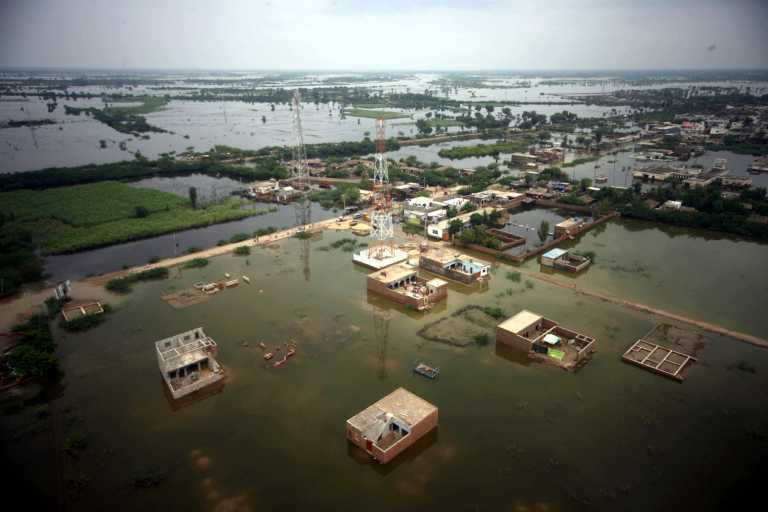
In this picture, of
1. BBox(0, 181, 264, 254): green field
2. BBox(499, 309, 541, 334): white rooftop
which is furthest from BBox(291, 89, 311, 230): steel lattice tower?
BBox(499, 309, 541, 334): white rooftop

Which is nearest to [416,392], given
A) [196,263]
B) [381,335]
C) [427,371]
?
[427,371]

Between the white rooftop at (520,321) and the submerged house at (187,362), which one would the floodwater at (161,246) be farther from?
the white rooftop at (520,321)

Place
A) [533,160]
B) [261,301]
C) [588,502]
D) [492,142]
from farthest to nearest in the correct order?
1. [492,142]
2. [533,160]
3. [261,301]
4. [588,502]

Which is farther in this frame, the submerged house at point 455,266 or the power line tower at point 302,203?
the power line tower at point 302,203

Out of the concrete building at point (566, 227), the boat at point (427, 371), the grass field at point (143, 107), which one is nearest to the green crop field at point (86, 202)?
the boat at point (427, 371)

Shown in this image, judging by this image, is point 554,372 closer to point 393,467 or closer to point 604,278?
point 393,467

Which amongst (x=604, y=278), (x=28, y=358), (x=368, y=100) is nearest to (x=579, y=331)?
(x=604, y=278)

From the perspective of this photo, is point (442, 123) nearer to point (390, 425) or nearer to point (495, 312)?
point (495, 312)
